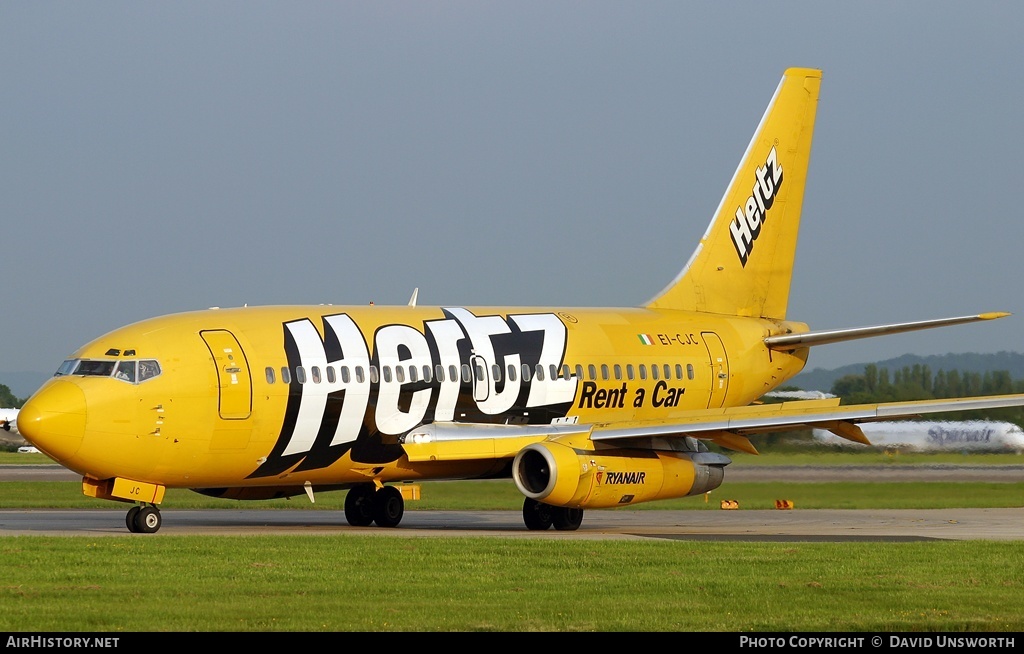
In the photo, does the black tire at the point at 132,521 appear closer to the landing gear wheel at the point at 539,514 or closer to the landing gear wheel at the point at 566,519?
the landing gear wheel at the point at 539,514

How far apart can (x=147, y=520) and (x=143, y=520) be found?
7 centimetres

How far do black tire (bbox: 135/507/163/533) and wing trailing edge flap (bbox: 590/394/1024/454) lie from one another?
780 cm

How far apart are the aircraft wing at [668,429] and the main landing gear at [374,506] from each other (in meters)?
2.57

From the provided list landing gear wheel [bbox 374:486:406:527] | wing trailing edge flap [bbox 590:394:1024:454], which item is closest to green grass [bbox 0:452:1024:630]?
wing trailing edge flap [bbox 590:394:1024:454]

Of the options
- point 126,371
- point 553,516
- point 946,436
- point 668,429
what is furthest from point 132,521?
point 946,436

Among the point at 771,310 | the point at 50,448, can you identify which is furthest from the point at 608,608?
the point at 771,310

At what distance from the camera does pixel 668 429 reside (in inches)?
1090

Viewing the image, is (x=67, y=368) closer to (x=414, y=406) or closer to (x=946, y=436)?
(x=414, y=406)

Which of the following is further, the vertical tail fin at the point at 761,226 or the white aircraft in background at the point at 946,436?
the white aircraft in background at the point at 946,436

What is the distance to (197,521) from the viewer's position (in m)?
30.6

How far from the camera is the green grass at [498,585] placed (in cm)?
1473

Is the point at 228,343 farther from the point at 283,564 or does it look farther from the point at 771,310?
the point at 771,310

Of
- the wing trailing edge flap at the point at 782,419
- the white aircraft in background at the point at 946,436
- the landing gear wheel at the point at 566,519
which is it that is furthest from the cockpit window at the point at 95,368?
the white aircraft in background at the point at 946,436

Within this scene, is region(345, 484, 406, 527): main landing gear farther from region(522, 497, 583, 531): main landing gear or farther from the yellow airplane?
region(522, 497, 583, 531): main landing gear
